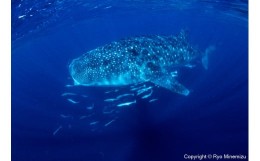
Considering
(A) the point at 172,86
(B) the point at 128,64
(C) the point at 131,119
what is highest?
(B) the point at 128,64

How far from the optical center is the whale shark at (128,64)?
5.92 metres

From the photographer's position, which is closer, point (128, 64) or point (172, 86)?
point (128, 64)

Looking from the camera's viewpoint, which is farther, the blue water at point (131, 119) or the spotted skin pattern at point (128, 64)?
the blue water at point (131, 119)

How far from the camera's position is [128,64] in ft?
20.2

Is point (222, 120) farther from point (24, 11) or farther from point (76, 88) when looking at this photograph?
point (24, 11)

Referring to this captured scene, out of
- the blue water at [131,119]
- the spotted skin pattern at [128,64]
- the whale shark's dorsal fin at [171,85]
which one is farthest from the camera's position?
the blue water at [131,119]

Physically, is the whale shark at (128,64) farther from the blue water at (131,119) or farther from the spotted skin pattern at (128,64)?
the blue water at (131,119)

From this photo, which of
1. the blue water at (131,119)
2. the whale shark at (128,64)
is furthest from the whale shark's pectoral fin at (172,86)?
the blue water at (131,119)

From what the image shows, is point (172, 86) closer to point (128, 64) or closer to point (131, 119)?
point (128, 64)

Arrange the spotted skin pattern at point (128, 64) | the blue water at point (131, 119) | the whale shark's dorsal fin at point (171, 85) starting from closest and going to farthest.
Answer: the spotted skin pattern at point (128, 64), the whale shark's dorsal fin at point (171, 85), the blue water at point (131, 119)

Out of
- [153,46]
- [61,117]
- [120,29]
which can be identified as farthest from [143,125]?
[120,29]

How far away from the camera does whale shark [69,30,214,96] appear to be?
19.4ft

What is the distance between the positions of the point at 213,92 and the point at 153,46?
10.6 ft

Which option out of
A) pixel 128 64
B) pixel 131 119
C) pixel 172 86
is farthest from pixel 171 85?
pixel 131 119
